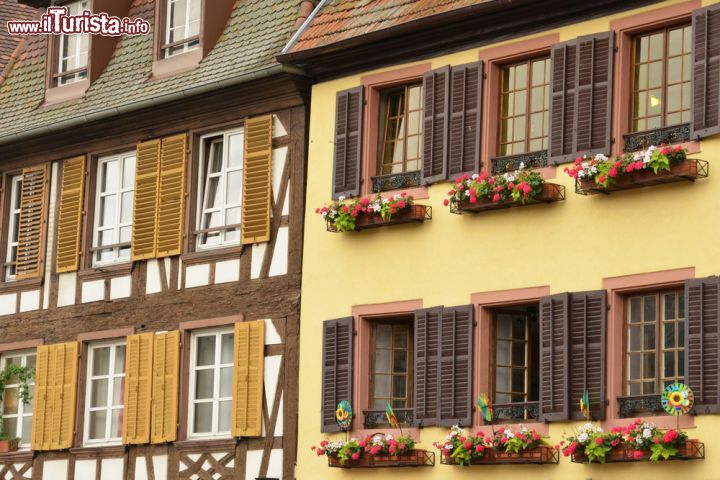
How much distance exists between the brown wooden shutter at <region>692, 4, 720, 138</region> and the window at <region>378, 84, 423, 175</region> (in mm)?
3984

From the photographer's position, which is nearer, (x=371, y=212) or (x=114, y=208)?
(x=371, y=212)

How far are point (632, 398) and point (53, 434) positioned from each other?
31.3 ft

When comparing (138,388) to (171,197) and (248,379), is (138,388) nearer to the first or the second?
(248,379)

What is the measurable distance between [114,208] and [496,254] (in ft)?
23.2

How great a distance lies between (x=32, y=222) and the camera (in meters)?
27.4

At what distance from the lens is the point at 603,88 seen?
67.0ft

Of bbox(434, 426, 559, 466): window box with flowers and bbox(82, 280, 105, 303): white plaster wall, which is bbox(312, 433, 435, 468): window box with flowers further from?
Result: bbox(82, 280, 105, 303): white plaster wall

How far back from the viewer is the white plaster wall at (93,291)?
85.7ft

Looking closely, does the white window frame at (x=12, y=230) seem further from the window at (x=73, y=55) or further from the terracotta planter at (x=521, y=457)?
the terracotta planter at (x=521, y=457)

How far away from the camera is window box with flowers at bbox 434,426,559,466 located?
792 inches

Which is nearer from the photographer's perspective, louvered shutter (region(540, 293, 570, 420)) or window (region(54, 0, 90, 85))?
louvered shutter (region(540, 293, 570, 420))

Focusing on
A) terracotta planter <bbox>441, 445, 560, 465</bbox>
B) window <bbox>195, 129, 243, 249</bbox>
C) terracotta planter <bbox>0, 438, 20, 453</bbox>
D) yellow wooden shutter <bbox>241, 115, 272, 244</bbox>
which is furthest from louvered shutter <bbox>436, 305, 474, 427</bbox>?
terracotta planter <bbox>0, 438, 20, 453</bbox>

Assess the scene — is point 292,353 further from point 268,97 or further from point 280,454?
point 268,97

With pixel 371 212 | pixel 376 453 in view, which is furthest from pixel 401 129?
pixel 376 453
